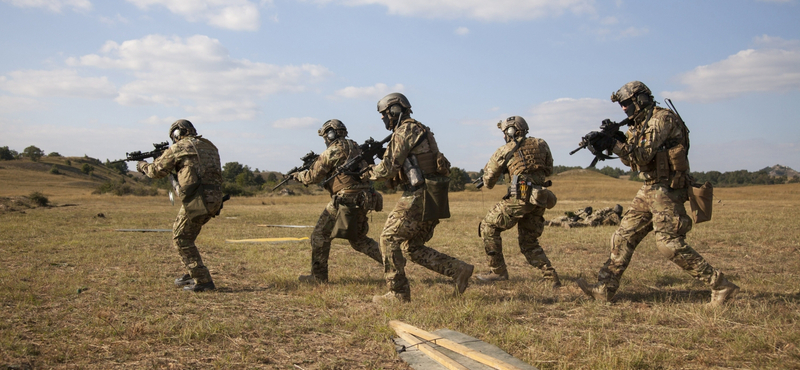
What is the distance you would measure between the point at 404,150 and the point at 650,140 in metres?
2.58

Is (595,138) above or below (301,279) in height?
above

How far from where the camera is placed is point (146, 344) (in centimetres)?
427

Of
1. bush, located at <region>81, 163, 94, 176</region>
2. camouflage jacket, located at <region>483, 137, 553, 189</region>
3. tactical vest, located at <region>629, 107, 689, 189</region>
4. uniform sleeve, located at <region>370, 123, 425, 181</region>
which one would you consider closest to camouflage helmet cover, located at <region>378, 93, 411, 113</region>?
uniform sleeve, located at <region>370, 123, 425, 181</region>

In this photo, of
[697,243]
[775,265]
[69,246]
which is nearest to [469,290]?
[775,265]

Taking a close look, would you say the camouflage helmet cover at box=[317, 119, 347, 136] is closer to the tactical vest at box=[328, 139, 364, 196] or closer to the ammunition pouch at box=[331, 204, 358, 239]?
the tactical vest at box=[328, 139, 364, 196]

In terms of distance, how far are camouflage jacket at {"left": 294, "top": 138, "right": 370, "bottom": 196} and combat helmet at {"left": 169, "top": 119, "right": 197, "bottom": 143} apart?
5.50 ft

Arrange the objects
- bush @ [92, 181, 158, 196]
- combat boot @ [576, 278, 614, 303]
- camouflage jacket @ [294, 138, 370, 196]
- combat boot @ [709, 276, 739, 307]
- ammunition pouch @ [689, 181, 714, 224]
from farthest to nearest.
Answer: bush @ [92, 181, 158, 196] < camouflage jacket @ [294, 138, 370, 196] < combat boot @ [576, 278, 614, 303] < ammunition pouch @ [689, 181, 714, 224] < combat boot @ [709, 276, 739, 307]

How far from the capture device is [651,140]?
17.6 feet

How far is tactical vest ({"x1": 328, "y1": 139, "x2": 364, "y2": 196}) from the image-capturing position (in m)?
6.84

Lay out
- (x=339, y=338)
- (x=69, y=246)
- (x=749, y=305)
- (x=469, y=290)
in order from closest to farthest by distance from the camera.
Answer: (x=339, y=338) < (x=749, y=305) < (x=469, y=290) < (x=69, y=246)

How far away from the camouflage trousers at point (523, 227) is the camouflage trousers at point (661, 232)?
122cm

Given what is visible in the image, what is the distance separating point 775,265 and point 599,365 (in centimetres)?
651

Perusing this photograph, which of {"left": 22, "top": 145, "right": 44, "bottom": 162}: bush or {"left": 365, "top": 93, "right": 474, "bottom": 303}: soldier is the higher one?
{"left": 22, "top": 145, "right": 44, "bottom": 162}: bush

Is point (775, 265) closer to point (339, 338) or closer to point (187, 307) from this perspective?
point (339, 338)
